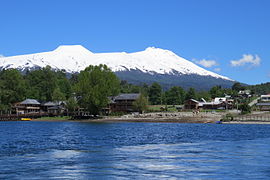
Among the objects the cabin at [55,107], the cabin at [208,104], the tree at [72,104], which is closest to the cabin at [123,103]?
the cabin at [55,107]

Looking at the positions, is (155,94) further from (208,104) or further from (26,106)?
(26,106)

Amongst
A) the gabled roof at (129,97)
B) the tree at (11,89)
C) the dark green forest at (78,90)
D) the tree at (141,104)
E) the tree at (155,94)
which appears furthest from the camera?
the tree at (155,94)

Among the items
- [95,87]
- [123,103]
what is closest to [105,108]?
[123,103]

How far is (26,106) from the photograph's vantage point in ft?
487

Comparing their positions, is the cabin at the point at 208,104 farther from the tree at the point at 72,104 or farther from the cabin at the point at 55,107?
the tree at the point at 72,104

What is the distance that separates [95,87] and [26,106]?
4168cm

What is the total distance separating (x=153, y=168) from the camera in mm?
26938

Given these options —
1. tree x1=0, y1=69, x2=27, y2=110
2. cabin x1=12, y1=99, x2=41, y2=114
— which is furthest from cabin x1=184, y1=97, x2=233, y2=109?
tree x1=0, y1=69, x2=27, y2=110

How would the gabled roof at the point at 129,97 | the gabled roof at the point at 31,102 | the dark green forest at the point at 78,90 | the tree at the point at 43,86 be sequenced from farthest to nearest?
the tree at the point at 43,86 < the gabled roof at the point at 31,102 < the gabled roof at the point at 129,97 < the dark green forest at the point at 78,90

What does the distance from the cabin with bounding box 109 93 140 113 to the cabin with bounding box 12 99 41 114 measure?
27.9 meters

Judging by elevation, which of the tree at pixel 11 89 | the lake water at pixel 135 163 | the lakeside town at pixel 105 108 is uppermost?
the tree at pixel 11 89

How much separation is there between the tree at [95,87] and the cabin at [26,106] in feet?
102

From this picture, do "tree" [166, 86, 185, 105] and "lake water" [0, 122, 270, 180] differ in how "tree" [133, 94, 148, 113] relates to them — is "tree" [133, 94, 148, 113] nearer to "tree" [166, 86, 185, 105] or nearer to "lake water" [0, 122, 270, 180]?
"tree" [166, 86, 185, 105]

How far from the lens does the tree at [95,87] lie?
118 meters
